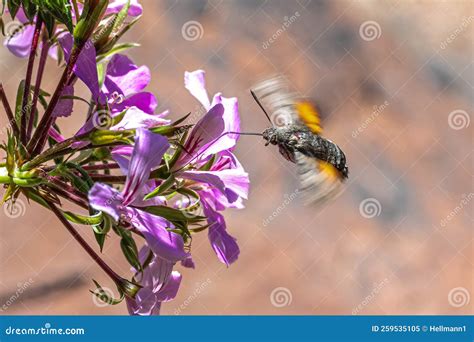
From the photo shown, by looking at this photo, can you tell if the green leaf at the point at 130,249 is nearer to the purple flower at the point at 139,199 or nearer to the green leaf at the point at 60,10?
the purple flower at the point at 139,199

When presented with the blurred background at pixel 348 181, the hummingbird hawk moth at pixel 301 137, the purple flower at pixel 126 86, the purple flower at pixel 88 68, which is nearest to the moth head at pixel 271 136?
the hummingbird hawk moth at pixel 301 137

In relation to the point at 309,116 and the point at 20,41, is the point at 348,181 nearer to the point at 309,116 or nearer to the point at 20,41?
the point at 309,116

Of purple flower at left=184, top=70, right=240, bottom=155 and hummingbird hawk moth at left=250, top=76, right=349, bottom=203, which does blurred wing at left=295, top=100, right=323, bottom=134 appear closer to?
hummingbird hawk moth at left=250, top=76, right=349, bottom=203

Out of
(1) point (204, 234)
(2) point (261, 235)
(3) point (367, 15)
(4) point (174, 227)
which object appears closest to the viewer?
(4) point (174, 227)

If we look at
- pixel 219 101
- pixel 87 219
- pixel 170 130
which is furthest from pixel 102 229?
pixel 219 101

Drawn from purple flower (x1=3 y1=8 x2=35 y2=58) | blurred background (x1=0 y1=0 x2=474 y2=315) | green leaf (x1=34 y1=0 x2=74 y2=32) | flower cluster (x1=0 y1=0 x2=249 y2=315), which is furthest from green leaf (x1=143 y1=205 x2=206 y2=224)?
blurred background (x1=0 y1=0 x2=474 y2=315)

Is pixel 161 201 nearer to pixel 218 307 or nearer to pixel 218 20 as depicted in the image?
pixel 218 307

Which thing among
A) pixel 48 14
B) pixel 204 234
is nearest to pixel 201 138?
pixel 48 14
